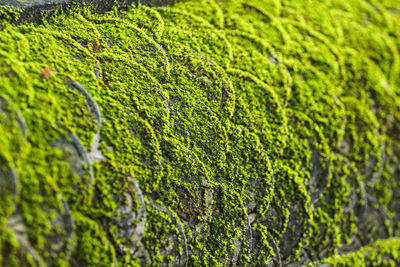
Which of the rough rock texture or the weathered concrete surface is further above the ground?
the weathered concrete surface

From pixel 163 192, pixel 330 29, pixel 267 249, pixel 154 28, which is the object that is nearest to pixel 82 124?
pixel 163 192

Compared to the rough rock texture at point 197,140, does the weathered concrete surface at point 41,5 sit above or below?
above

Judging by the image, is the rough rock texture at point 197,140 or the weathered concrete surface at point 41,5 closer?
the rough rock texture at point 197,140

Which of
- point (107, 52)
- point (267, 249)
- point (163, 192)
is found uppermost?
point (107, 52)

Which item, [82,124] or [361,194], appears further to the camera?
[361,194]

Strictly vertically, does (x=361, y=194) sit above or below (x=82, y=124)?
below

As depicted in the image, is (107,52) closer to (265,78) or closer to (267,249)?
(265,78)

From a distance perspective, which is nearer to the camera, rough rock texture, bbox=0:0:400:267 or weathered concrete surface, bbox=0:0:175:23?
rough rock texture, bbox=0:0:400:267

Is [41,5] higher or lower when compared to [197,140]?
higher
